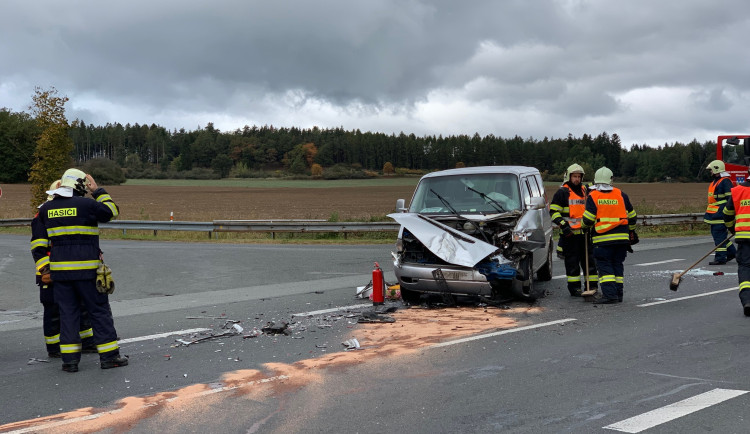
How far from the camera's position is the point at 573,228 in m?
10.1

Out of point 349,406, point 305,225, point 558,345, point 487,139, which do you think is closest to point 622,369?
point 558,345

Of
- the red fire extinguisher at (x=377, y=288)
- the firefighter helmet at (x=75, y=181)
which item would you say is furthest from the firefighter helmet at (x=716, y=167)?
the firefighter helmet at (x=75, y=181)

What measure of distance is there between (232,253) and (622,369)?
1387 cm

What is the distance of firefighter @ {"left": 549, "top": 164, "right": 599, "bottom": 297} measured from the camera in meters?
10.2

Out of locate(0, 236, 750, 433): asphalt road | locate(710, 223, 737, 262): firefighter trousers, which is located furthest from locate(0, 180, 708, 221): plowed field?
locate(0, 236, 750, 433): asphalt road

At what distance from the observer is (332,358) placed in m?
6.69

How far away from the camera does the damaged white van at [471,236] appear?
9289 millimetres

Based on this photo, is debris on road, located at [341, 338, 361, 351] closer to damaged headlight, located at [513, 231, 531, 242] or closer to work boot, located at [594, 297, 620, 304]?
damaged headlight, located at [513, 231, 531, 242]

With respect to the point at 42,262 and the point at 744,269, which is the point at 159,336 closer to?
the point at 42,262

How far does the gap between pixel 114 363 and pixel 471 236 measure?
16.2 ft

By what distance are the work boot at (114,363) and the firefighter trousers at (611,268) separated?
247 inches

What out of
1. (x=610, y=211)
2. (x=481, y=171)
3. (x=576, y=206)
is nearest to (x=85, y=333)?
(x=481, y=171)

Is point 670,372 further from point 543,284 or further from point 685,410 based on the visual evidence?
point 543,284

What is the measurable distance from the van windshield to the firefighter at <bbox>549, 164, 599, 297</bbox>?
730 millimetres
